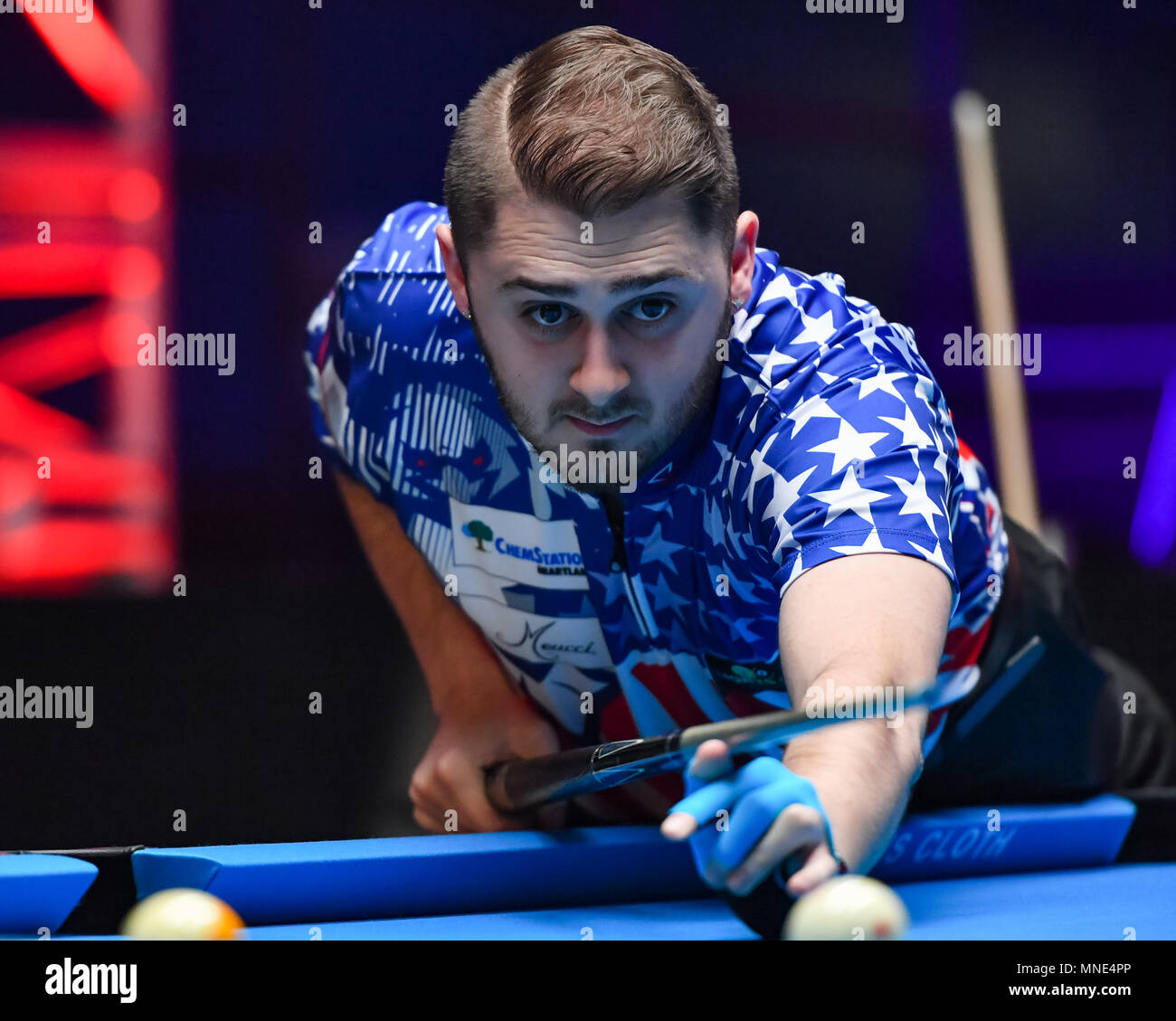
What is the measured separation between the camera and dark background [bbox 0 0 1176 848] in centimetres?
414

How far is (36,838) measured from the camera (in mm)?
3857

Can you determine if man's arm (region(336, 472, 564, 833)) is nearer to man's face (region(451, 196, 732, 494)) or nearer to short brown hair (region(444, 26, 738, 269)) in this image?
man's face (region(451, 196, 732, 494))

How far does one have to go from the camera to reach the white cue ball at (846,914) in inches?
54.7

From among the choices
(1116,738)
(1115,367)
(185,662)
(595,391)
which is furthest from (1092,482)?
(595,391)

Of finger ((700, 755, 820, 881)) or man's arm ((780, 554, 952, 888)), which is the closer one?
finger ((700, 755, 820, 881))

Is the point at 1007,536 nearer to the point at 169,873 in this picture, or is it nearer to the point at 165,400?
the point at 169,873

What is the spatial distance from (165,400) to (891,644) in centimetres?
327

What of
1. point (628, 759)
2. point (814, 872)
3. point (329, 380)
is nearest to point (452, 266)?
point (329, 380)

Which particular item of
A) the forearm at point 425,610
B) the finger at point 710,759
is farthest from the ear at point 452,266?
the finger at point 710,759

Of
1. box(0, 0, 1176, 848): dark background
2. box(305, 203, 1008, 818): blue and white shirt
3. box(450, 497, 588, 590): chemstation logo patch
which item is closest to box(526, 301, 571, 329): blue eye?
box(305, 203, 1008, 818): blue and white shirt

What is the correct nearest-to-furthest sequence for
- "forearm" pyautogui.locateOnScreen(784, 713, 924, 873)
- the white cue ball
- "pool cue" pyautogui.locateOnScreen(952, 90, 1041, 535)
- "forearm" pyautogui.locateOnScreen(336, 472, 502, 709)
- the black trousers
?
the white cue ball → "forearm" pyautogui.locateOnScreen(784, 713, 924, 873) → the black trousers → "forearm" pyautogui.locateOnScreen(336, 472, 502, 709) → "pool cue" pyautogui.locateOnScreen(952, 90, 1041, 535)

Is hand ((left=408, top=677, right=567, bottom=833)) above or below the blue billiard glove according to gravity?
below

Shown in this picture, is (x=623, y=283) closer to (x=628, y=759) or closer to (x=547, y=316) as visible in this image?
(x=547, y=316)

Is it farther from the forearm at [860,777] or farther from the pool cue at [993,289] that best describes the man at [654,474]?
the pool cue at [993,289]
